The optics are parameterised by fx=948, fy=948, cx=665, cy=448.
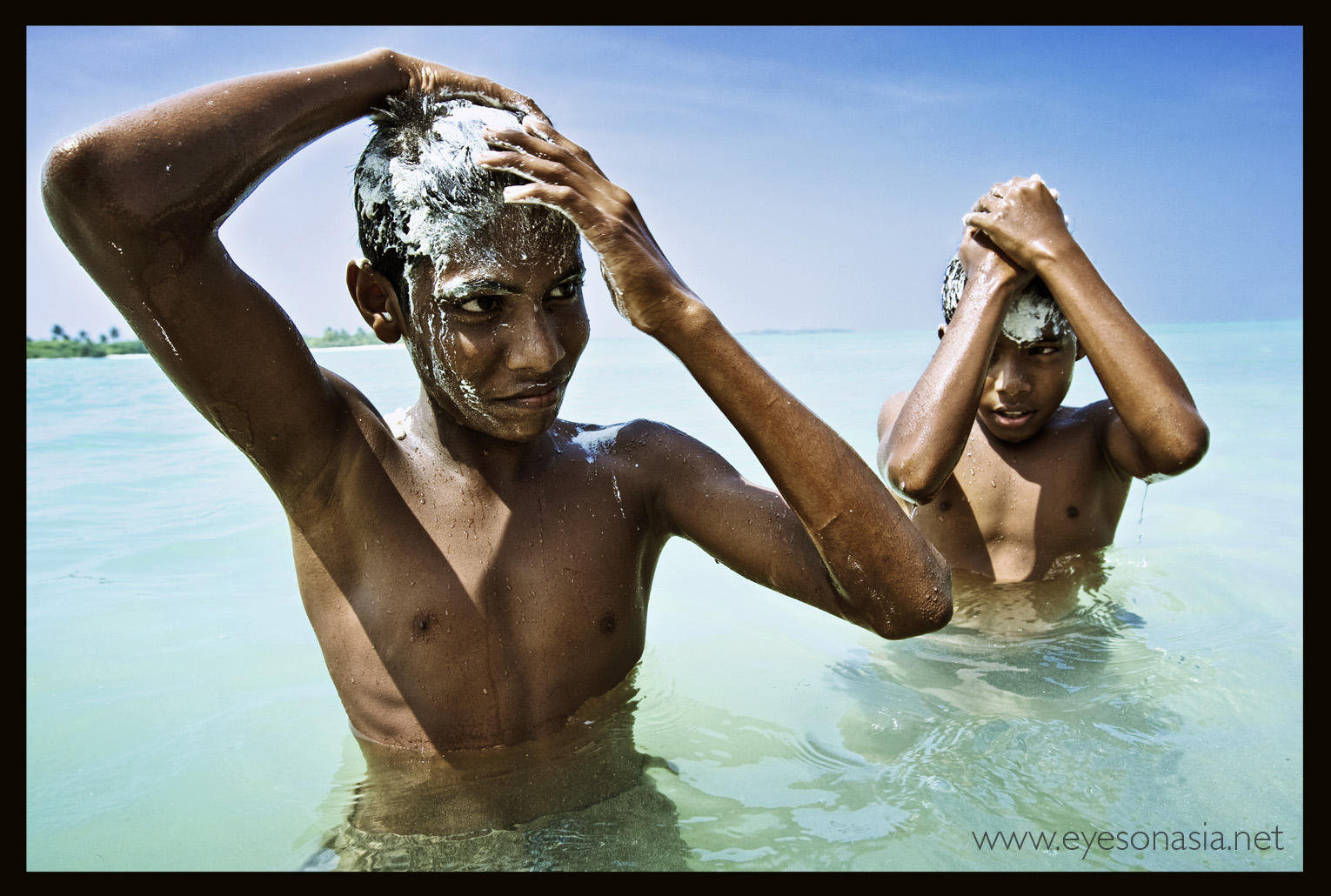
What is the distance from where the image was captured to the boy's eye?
194 cm

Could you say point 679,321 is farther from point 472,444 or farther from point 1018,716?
point 1018,716

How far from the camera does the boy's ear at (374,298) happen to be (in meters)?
2.11

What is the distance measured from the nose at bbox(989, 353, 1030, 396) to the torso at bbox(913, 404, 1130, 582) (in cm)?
25

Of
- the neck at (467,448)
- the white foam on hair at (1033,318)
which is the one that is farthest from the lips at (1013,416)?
Answer: the neck at (467,448)

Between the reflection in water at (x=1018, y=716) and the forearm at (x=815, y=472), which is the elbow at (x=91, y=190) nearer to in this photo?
the forearm at (x=815, y=472)

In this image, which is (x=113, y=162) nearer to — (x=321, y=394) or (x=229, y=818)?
(x=321, y=394)

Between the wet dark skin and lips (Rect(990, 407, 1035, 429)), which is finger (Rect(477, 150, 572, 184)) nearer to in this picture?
the wet dark skin

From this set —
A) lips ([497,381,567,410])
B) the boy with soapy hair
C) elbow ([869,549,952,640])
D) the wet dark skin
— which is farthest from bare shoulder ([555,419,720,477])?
the boy with soapy hair

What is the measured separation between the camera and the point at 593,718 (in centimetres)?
222

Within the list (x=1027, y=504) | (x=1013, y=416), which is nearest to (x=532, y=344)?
(x=1013, y=416)

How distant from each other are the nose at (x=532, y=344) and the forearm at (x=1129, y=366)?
1609 millimetres

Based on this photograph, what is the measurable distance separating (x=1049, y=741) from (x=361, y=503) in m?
1.93

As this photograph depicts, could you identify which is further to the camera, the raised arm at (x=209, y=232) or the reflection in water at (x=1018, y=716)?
the reflection in water at (x=1018, y=716)

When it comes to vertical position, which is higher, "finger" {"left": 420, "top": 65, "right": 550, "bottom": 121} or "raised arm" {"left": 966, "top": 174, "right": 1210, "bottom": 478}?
"finger" {"left": 420, "top": 65, "right": 550, "bottom": 121}
